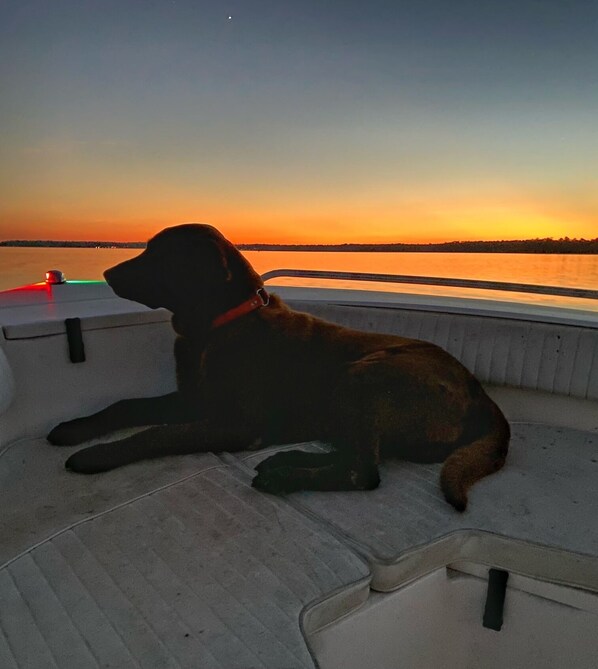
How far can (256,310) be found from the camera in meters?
1.97

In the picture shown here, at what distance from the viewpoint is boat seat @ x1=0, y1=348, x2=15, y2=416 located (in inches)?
66.2

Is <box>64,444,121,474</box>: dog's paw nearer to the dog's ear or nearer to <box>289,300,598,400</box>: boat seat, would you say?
the dog's ear

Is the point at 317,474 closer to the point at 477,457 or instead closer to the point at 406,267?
the point at 477,457

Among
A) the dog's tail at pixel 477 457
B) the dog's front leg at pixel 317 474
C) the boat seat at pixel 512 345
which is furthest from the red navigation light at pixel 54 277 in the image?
the dog's tail at pixel 477 457

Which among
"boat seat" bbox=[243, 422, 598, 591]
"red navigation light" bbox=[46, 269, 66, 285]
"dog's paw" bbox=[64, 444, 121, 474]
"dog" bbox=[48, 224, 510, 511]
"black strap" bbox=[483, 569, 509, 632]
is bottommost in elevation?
"black strap" bbox=[483, 569, 509, 632]

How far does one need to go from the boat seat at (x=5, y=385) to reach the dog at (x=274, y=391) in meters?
0.24

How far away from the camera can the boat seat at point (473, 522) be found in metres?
1.26

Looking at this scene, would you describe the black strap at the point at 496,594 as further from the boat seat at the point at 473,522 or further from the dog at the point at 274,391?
the dog at the point at 274,391

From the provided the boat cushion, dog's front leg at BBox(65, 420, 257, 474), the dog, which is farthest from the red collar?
the boat cushion

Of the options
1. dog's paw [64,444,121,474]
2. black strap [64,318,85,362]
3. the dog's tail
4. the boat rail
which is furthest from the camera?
the boat rail

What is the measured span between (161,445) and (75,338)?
0.64 metres

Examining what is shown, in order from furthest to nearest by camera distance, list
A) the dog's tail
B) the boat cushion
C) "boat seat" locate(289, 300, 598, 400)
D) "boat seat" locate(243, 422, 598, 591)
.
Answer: "boat seat" locate(289, 300, 598, 400) < the dog's tail < "boat seat" locate(243, 422, 598, 591) < the boat cushion

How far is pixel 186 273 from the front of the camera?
6.15ft

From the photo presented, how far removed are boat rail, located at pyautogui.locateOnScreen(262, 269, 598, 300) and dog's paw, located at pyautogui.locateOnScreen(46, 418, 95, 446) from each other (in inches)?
61.4
